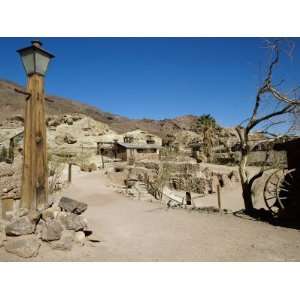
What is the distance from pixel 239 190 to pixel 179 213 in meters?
11.6

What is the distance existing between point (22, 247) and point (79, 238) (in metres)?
0.88

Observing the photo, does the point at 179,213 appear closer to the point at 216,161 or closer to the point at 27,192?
the point at 27,192

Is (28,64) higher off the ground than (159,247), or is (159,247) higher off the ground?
(28,64)

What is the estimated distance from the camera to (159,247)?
4.70 m

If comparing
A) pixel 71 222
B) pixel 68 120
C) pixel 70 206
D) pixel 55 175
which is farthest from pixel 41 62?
pixel 68 120

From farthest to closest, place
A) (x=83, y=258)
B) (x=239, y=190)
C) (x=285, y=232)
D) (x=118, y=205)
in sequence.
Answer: (x=239, y=190), (x=118, y=205), (x=285, y=232), (x=83, y=258)

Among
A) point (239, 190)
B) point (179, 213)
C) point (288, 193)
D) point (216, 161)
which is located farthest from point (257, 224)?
point (216, 161)

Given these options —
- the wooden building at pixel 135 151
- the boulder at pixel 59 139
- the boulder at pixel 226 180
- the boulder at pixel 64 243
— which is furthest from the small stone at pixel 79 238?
the boulder at pixel 59 139

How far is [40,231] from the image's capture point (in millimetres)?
3818

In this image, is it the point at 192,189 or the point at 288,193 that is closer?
the point at 288,193

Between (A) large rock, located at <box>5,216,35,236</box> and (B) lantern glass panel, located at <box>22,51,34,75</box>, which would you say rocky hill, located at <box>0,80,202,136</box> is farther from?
(A) large rock, located at <box>5,216,35,236</box>

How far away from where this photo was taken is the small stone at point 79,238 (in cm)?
409

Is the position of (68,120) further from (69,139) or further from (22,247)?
(22,247)

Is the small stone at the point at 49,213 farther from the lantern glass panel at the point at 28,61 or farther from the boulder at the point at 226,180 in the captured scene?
the boulder at the point at 226,180
